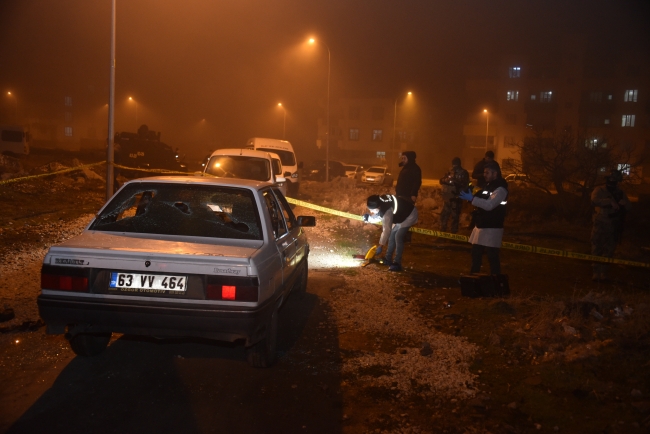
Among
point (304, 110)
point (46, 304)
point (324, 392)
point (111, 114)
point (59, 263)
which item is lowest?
point (324, 392)

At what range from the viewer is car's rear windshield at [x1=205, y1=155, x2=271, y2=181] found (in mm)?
14047

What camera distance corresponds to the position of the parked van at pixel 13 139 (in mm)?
31938

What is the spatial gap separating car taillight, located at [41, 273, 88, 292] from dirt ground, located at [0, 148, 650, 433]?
2.61 feet

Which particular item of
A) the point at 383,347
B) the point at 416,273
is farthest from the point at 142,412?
the point at 416,273

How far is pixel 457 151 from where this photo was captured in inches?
2756

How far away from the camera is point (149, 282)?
4.47 metres

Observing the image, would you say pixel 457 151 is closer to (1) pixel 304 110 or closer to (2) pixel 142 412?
(1) pixel 304 110

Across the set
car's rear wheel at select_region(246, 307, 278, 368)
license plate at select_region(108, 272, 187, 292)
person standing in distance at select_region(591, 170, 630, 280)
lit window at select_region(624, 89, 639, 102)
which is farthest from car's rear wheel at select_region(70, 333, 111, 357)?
lit window at select_region(624, 89, 639, 102)

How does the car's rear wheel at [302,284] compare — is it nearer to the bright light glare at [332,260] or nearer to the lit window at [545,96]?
the bright light glare at [332,260]

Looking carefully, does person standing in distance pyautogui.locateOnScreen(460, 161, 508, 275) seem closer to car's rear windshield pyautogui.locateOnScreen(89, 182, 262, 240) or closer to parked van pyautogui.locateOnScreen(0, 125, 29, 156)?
car's rear windshield pyautogui.locateOnScreen(89, 182, 262, 240)

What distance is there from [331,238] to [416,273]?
3710 mm

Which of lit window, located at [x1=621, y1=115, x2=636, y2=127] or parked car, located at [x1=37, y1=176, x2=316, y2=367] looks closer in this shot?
parked car, located at [x1=37, y1=176, x2=316, y2=367]

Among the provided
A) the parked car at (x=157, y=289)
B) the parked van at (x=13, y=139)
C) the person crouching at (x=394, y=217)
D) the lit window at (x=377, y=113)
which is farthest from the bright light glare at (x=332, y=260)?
the lit window at (x=377, y=113)

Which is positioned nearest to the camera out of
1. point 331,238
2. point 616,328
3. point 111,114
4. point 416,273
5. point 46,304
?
point 46,304
